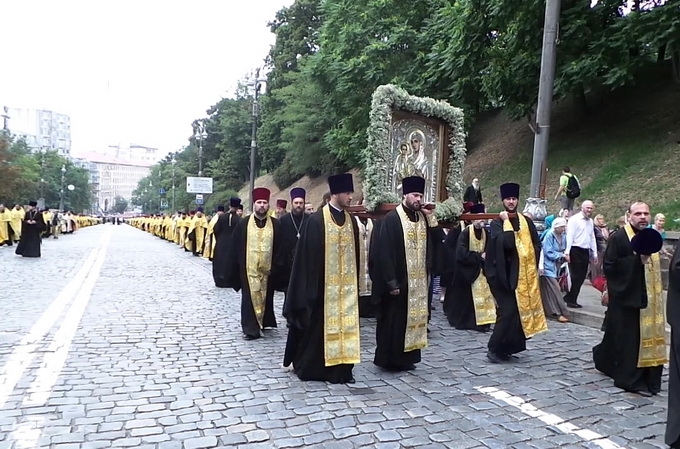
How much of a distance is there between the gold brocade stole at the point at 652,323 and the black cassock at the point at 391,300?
2.21 meters

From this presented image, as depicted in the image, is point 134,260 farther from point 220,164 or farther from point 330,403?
point 220,164

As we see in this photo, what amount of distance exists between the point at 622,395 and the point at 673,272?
208cm

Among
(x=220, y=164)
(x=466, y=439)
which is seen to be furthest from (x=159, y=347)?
(x=220, y=164)

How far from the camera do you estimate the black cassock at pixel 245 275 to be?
25.9 feet

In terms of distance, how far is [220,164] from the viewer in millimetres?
62781

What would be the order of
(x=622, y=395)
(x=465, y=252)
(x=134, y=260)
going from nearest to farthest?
1. (x=622, y=395)
2. (x=465, y=252)
3. (x=134, y=260)

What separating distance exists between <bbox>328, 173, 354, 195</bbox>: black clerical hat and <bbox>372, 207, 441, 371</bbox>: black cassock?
1.93 ft

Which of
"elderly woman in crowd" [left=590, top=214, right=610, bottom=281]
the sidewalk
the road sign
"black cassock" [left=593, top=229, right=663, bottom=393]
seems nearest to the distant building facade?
the road sign

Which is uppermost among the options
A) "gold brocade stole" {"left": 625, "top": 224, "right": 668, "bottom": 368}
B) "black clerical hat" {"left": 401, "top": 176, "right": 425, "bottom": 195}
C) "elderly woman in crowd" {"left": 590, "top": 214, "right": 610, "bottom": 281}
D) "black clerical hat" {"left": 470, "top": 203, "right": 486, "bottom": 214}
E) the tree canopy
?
the tree canopy

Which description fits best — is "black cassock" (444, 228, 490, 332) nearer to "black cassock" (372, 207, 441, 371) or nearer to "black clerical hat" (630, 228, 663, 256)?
"black cassock" (372, 207, 441, 371)

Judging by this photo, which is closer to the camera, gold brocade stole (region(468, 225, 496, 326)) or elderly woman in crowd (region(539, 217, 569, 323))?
gold brocade stole (region(468, 225, 496, 326))

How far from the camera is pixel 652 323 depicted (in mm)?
5836

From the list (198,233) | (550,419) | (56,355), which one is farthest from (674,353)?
(198,233)

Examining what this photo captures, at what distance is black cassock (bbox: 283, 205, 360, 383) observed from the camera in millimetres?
5863
